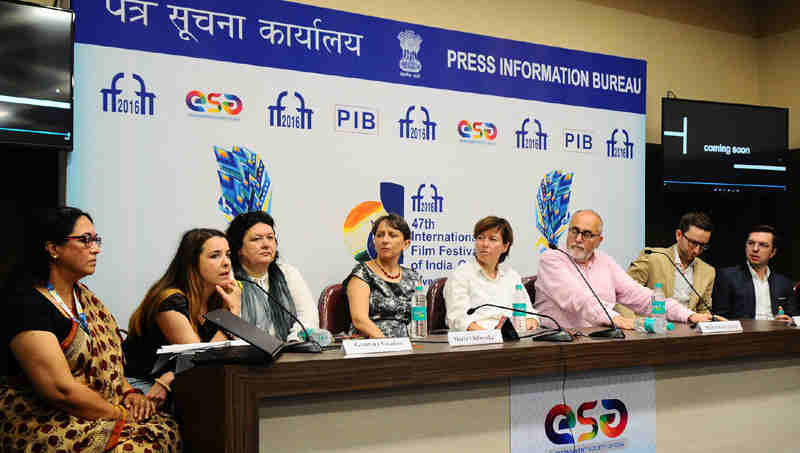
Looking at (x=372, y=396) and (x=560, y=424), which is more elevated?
(x=372, y=396)

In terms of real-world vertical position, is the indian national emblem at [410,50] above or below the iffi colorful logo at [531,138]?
above

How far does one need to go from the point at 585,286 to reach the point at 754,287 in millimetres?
1553

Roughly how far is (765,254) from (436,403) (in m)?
3.05

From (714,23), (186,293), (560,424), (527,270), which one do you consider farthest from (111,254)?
(714,23)

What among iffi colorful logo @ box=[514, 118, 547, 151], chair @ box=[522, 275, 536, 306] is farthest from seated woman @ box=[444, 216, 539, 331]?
iffi colorful logo @ box=[514, 118, 547, 151]

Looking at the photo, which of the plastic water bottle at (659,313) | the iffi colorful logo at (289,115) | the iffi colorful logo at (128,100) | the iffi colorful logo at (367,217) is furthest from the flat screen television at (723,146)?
the iffi colorful logo at (128,100)

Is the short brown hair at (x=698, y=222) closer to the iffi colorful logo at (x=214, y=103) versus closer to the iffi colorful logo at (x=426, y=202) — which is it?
the iffi colorful logo at (x=426, y=202)

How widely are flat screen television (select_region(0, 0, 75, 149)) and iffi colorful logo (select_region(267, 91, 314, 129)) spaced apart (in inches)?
40.1

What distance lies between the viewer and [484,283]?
3.37 meters

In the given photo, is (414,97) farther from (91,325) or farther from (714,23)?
(714,23)

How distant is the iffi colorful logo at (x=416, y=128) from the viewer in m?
4.17

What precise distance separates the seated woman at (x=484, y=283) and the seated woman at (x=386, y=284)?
8.5 inches

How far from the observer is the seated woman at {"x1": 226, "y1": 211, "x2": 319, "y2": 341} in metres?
2.96

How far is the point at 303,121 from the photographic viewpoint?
3.87 meters
